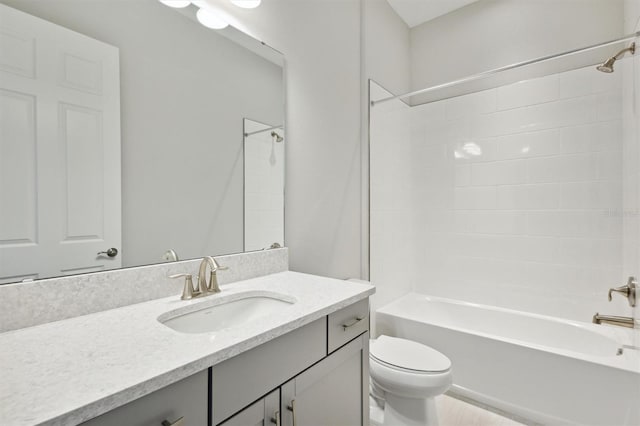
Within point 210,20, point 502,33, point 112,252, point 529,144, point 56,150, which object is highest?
point 502,33

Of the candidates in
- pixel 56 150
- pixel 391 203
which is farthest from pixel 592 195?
pixel 56 150

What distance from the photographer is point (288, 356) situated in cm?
87

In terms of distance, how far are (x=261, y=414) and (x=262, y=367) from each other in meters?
0.11

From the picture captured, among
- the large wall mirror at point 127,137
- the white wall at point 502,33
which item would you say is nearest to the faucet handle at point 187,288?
the large wall mirror at point 127,137

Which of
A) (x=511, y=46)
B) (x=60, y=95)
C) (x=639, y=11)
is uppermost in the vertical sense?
(x=511, y=46)

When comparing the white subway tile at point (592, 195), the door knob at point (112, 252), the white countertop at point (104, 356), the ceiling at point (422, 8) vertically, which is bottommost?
the white countertop at point (104, 356)

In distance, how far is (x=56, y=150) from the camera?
874mm

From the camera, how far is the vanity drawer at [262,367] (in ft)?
2.28

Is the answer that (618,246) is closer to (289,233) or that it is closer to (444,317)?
(444,317)

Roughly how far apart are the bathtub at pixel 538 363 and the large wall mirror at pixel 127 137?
4.43 ft

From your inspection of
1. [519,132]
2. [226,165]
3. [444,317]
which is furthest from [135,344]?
[519,132]

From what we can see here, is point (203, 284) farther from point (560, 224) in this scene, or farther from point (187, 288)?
point (560, 224)

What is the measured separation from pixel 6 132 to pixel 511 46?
9.72 feet

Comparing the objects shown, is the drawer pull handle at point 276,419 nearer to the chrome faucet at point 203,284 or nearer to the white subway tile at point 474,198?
the chrome faucet at point 203,284
